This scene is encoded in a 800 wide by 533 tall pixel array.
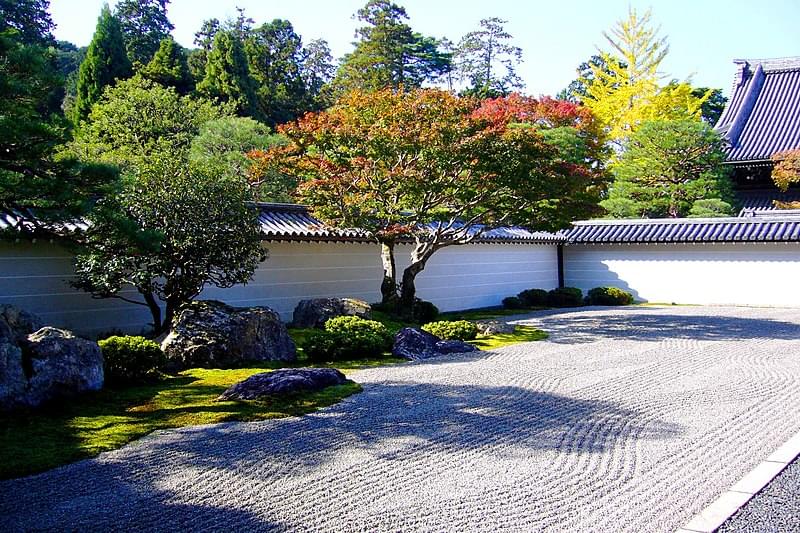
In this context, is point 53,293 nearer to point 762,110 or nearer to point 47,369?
point 47,369

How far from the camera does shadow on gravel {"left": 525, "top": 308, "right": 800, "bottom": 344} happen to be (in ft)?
43.1

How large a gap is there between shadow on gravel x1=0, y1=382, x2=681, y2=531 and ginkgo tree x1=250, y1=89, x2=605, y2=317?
18.3 ft

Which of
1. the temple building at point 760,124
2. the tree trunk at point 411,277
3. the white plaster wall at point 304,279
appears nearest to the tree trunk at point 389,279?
the tree trunk at point 411,277

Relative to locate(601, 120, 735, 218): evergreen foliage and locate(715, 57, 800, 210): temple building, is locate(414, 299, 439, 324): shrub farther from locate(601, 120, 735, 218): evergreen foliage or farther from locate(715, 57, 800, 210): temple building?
locate(715, 57, 800, 210): temple building

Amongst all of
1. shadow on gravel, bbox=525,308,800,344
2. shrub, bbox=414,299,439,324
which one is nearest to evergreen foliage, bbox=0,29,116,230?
shadow on gravel, bbox=525,308,800,344

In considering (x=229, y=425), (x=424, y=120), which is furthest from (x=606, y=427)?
(x=424, y=120)

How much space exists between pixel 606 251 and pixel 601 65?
2871cm

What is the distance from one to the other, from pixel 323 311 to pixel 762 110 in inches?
813

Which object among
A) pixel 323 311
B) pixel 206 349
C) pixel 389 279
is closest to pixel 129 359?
pixel 206 349

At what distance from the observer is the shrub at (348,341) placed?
10.6 m

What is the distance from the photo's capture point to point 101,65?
97.1 ft

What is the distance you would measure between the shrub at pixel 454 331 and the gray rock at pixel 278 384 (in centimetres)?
453

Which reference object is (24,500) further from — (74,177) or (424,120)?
(424,120)

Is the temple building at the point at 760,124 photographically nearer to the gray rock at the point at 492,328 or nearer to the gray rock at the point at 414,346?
the gray rock at the point at 492,328
